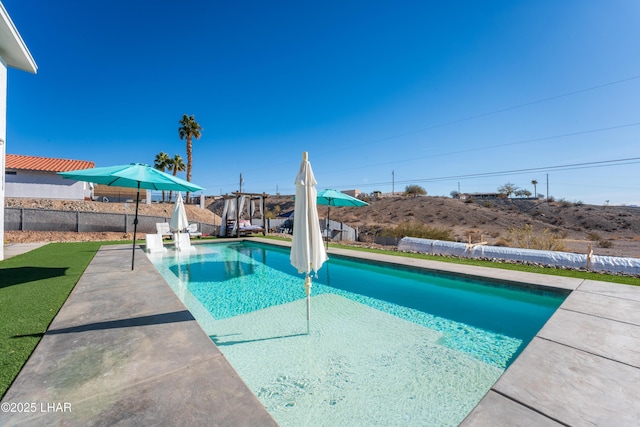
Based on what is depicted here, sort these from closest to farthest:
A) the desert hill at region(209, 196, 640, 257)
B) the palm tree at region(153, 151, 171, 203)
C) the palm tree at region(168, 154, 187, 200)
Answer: the desert hill at region(209, 196, 640, 257)
the palm tree at region(168, 154, 187, 200)
the palm tree at region(153, 151, 171, 203)

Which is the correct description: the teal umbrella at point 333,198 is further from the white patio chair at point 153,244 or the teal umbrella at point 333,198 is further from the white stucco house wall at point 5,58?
the white stucco house wall at point 5,58

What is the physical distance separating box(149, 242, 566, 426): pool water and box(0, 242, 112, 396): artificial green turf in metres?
1.76

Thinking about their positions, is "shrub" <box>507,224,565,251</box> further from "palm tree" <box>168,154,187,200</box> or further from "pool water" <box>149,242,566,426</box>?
"palm tree" <box>168,154,187,200</box>

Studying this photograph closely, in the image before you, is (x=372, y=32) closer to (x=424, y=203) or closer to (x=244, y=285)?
(x=244, y=285)

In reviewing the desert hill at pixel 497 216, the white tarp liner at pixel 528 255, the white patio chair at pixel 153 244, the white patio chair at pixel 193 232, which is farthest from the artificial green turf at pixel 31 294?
the desert hill at pixel 497 216

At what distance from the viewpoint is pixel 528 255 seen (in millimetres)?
7750

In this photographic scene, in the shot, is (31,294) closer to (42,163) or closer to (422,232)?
(422,232)

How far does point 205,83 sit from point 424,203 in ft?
106

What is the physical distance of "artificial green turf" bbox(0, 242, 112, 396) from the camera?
2343 mm

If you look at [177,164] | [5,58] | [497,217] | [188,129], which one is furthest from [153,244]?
[497,217]

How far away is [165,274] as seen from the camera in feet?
22.5

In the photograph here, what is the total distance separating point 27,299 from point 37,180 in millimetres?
20754

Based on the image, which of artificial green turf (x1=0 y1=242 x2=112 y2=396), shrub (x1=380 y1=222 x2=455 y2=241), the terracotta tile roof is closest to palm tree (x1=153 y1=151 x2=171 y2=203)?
the terracotta tile roof

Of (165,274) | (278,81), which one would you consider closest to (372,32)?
(278,81)
